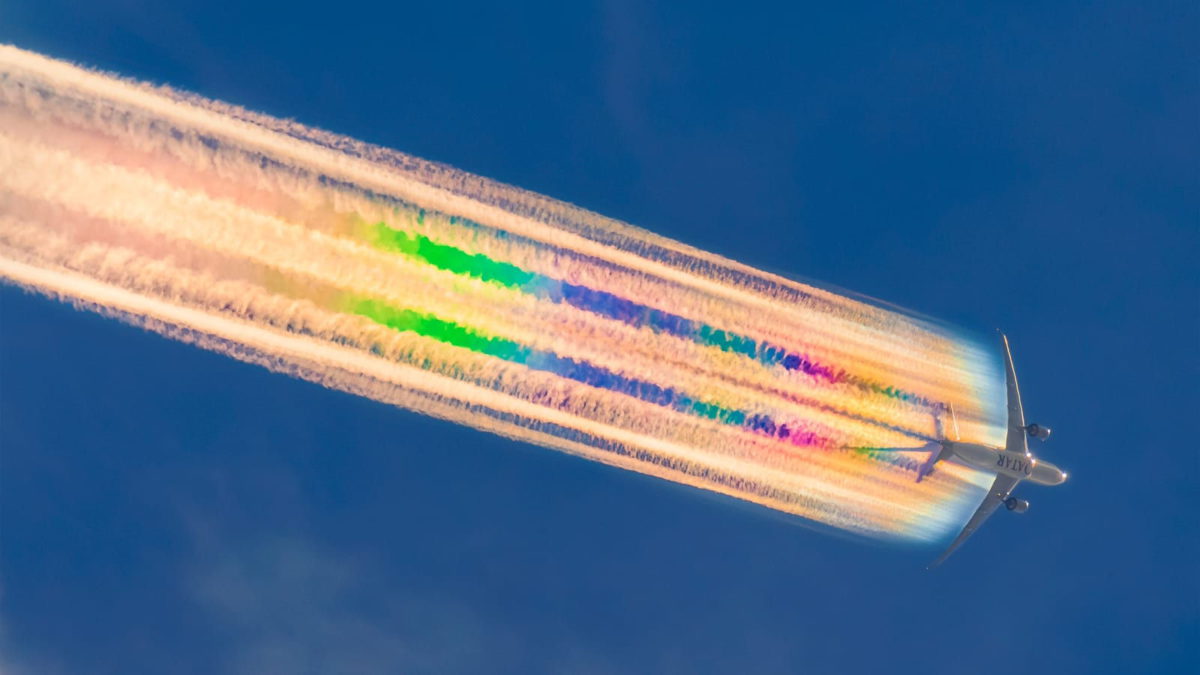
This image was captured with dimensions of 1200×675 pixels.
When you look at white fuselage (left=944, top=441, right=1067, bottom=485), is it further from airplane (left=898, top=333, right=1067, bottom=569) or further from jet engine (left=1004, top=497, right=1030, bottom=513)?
jet engine (left=1004, top=497, right=1030, bottom=513)

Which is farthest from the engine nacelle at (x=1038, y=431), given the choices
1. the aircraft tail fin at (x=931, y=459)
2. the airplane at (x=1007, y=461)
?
the aircraft tail fin at (x=931, y=459)

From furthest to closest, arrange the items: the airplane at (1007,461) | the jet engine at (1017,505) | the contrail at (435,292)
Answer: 1. the jet engine at (1017,505)
2. the airplane at (1007,461)
3. the contrail at (435,292)

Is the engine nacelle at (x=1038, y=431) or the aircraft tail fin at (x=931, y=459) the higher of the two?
the engine nacelle at (x=1038, y=431)

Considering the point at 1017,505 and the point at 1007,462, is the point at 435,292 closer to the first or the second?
the point at 1007,462

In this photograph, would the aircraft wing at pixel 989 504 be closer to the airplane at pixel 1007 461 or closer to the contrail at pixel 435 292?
the airplane at pixel 1007 461

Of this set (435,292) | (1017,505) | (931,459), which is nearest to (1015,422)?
(1017,505)

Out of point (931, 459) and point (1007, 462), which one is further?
point (1007, 462)

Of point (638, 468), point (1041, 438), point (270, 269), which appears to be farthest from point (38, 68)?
point (1041, 438)

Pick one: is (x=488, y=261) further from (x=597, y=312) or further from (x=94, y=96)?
(x=94, y=96)
